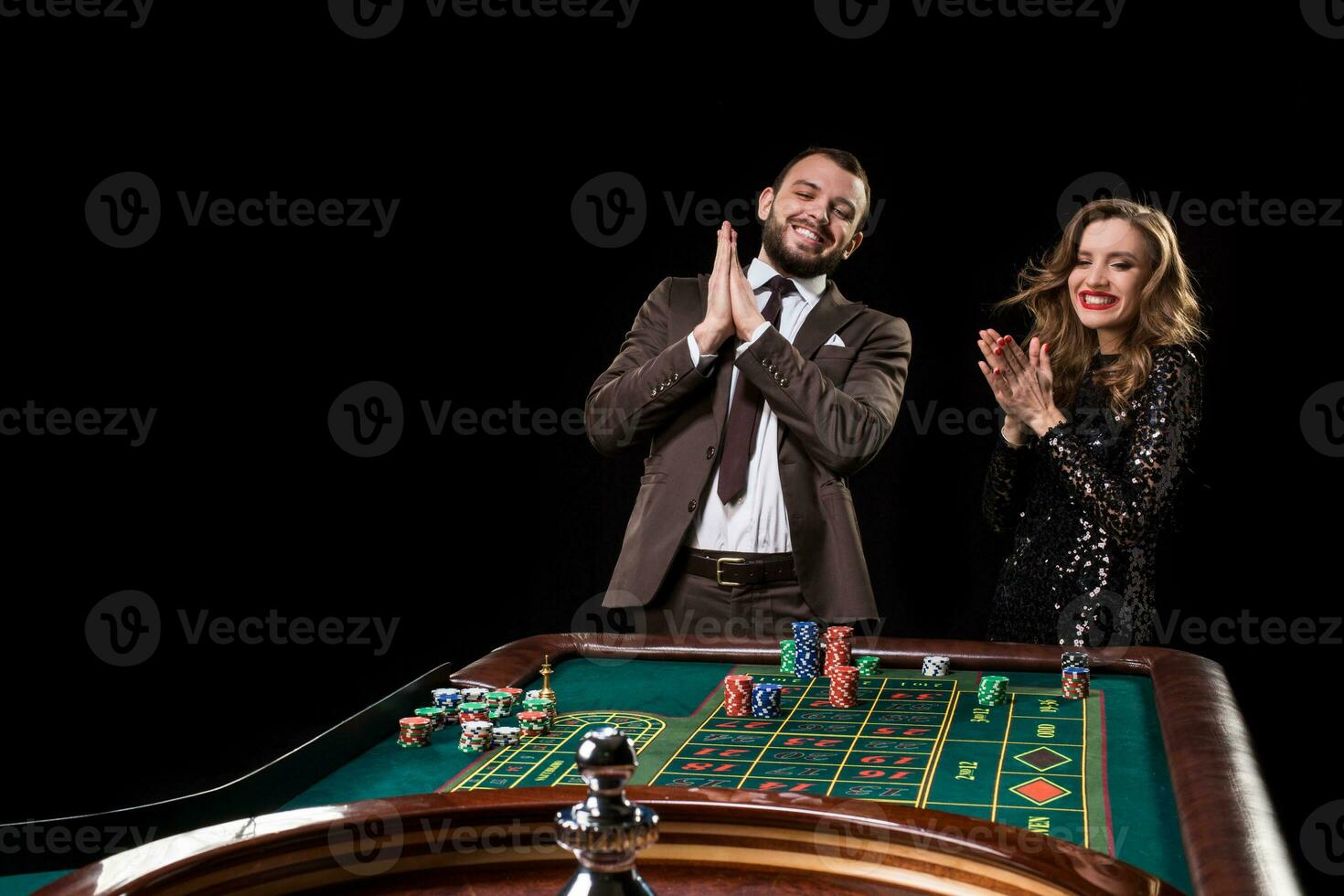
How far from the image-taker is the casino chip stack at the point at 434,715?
2275 mm

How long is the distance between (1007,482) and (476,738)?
6.79ft

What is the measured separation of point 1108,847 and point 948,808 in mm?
230

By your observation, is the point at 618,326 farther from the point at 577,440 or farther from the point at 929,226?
the point at 929,226

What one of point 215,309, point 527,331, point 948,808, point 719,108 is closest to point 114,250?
point 215,309

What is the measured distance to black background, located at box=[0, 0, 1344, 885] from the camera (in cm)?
439

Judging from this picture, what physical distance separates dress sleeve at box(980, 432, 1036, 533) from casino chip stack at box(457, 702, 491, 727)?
1.90m

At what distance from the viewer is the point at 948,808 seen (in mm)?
1813

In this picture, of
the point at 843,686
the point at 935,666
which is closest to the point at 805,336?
the point at 935,666
